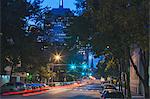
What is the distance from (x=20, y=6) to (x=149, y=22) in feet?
100

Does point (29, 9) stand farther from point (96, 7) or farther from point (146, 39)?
point (146, 39)

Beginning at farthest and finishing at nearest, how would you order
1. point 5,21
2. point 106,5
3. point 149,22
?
point 5,21 → point 106,5 → point 149,22

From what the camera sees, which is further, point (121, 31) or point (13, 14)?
point (13, 14)

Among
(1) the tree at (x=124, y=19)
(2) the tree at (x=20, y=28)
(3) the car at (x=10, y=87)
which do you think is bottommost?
(3) the car at (x=10, y=87)

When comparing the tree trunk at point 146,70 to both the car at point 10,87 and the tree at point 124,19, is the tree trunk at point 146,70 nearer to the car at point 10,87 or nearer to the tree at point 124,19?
the tree at point 124,19

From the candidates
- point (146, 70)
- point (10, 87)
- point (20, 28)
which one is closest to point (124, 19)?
point (146, 70)

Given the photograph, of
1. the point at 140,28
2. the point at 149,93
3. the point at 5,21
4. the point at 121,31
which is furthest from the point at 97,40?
the point at 5,21

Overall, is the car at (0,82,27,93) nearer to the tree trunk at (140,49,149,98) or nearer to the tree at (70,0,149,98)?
the tree trunk at (140,49,149,98)

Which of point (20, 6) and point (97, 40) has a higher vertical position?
point (20, 6)

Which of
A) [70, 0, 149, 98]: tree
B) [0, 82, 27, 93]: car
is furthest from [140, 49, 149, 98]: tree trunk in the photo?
[0, 82, 27, 93]: car

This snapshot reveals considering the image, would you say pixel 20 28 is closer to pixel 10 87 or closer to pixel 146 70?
pixel 10 87

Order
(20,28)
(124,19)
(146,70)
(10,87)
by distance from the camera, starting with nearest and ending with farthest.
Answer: (124,19) < (146,70) < (20,28) < (10,87)

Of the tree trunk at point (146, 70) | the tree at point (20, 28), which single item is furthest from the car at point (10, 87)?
the tree trunk at point (146, 70)

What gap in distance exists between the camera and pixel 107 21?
2108 cm
